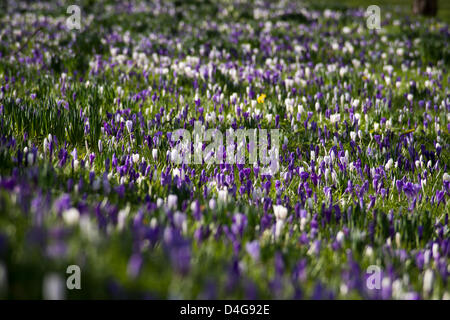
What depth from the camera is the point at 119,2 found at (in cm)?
1762

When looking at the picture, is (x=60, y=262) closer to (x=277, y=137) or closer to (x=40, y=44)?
(x=277, y=137)

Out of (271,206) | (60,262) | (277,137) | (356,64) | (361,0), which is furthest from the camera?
(361,0)

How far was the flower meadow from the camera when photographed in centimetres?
206

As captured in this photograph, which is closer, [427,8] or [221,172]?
[221,172]

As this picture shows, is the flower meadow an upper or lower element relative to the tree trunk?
lower

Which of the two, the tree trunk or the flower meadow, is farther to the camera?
the tree trunk

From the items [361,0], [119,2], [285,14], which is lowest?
[285,14]

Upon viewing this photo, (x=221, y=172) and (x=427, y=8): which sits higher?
(x=427, y=8)

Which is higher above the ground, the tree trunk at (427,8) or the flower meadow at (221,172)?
the tree trunk at (427,8)

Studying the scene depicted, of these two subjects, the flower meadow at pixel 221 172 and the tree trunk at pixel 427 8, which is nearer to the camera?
the flower meadow at pixel 221 172

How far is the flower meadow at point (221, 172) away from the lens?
2059 millimetres

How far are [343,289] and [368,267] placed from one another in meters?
0.36

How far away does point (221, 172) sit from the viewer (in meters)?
4.13
